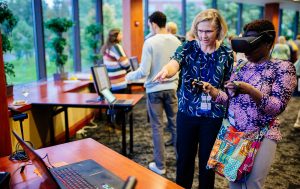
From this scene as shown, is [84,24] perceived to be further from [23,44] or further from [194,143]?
[194,143]

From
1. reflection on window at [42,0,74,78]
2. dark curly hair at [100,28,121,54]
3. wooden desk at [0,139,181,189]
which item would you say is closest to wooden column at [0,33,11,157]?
wooden desk at [0,139,181,189]

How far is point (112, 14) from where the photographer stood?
24.2 ft

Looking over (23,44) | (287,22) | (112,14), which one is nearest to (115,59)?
(23,44)

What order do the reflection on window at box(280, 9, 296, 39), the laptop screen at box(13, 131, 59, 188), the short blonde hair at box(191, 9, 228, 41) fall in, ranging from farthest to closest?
1. the reflection on window at box(280, 9, 296, 39)
2. the short blonde hair at box(191, 9, 228, 41)
3. the laptop screen at box(13, 131, 59, 188)

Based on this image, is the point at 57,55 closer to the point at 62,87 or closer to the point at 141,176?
the point at 62,87

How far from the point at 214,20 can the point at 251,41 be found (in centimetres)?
48

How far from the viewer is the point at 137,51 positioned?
7859 millimetres

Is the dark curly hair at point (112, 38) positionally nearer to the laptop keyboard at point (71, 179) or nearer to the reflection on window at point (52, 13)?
the reflection on window at point (52, 13)

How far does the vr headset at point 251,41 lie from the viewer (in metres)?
1.42

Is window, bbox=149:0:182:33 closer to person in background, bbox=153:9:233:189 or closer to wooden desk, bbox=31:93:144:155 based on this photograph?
wooden desk, bbox=31:93:144:155

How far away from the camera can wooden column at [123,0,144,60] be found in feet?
25.1

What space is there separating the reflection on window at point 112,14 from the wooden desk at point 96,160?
5.65 meters

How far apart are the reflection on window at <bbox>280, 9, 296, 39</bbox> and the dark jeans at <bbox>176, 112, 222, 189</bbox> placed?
50.8 feet

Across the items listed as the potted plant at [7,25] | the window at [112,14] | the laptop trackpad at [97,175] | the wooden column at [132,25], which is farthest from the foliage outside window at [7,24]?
the wooden column at [132,25]
